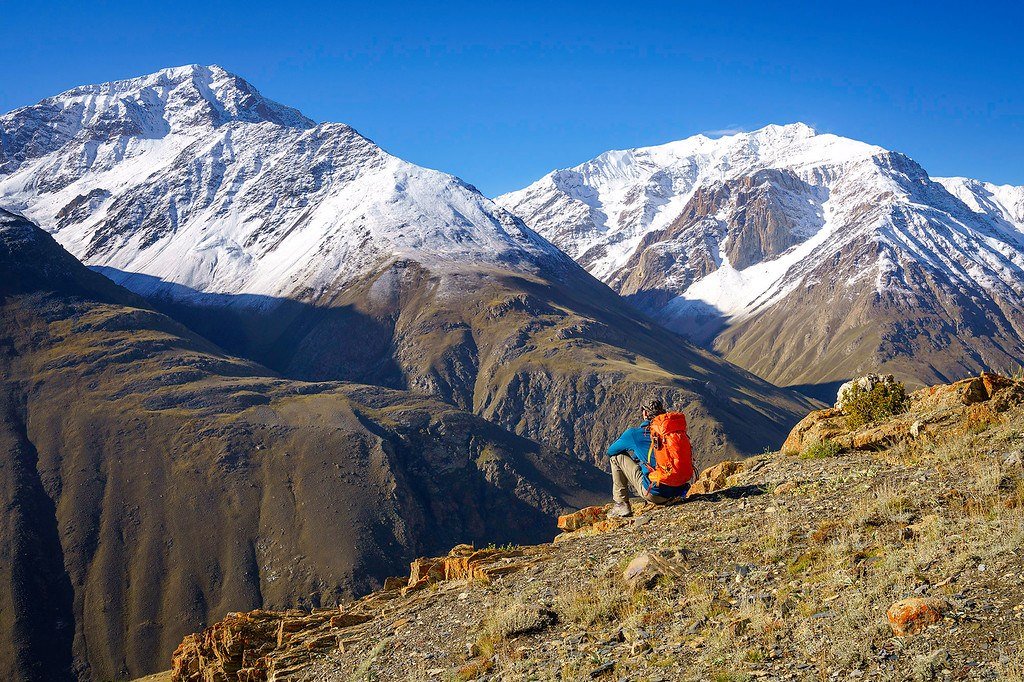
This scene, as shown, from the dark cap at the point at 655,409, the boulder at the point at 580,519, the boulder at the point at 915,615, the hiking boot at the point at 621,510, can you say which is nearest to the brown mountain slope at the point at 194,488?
the boulder at the point at 580,519

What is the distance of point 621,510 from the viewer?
56.5 feet

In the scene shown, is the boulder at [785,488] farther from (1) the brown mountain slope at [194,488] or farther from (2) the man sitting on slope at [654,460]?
(1) the brown mountain slope at [194,488]

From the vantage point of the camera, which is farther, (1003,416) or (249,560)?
(249,560)

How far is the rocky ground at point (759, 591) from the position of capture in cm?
924

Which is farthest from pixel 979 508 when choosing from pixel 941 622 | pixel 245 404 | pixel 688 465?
pixel 245 404

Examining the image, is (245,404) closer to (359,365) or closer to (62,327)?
(62,327)

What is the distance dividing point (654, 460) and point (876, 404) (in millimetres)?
5839

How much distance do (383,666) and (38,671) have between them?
8686cm

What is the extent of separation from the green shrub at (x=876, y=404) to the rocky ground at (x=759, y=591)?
2.79ft

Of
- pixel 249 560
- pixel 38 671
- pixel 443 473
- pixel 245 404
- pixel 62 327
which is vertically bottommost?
pixel 38 671

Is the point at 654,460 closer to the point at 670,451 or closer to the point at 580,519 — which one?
the point at 670,451

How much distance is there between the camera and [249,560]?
94.8 meters

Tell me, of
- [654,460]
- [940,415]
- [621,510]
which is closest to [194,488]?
[621,510]

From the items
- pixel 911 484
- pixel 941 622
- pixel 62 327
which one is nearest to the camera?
pixel 941 622
